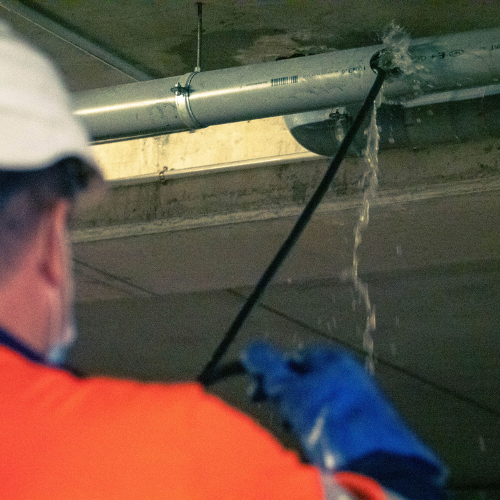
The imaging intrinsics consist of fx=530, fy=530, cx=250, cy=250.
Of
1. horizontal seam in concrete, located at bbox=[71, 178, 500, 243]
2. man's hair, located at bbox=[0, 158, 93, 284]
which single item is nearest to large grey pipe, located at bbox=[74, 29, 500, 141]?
horizontal seam in concrete, located at bbox=[71, 178, 500, 243]

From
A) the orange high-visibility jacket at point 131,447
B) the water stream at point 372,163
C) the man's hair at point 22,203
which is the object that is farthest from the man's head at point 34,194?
the water stream at point 372,163

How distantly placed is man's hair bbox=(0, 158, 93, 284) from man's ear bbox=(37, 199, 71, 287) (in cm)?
1

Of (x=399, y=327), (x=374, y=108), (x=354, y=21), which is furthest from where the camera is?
(x=399, y=327)

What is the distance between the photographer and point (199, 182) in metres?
2.95

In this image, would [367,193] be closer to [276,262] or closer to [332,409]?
[276,262]

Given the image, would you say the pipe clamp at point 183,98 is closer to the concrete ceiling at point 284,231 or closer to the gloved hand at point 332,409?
the concrete ceiling at point 284,231

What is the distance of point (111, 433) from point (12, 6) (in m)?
2.11

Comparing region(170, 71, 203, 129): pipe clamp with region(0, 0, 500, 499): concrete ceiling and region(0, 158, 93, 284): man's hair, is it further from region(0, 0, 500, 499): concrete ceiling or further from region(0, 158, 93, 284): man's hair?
region(0, 158, 93, 284): man's hair

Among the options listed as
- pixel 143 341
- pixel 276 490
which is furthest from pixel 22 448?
pixel 143 341

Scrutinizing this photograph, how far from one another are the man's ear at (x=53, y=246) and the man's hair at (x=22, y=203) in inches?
0.5

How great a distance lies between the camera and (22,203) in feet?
2.44

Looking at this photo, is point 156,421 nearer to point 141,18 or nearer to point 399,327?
point 141,18

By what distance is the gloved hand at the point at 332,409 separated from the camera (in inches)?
32.0

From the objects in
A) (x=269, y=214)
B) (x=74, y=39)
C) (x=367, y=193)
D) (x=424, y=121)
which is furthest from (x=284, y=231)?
(x=74, y=39)
